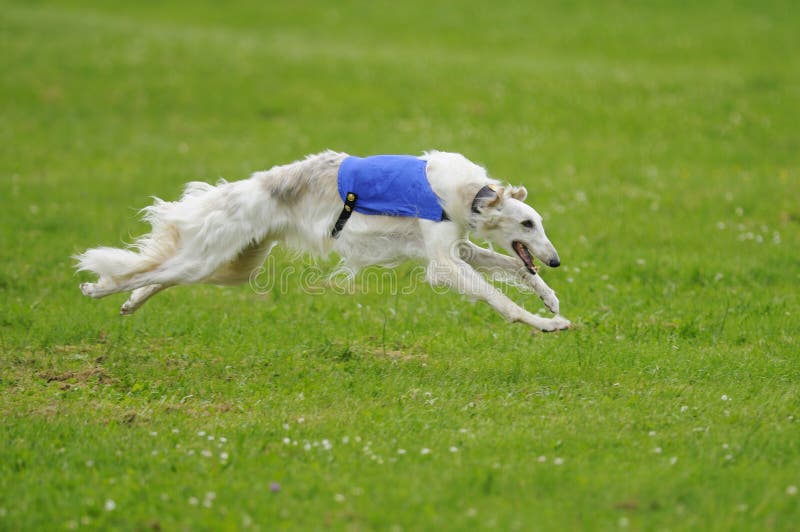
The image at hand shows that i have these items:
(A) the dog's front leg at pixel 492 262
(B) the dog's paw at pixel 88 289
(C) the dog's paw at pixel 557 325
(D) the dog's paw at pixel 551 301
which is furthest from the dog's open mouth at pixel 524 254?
(B) the dog's paw at pixel 88 289

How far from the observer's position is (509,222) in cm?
739

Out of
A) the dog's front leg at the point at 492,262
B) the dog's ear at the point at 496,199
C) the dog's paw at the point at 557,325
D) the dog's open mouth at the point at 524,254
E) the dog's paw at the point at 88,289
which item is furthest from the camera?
the dog's paw at the point at 88,289

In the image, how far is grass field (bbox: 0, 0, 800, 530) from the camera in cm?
553

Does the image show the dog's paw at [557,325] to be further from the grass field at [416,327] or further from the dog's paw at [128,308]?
the dog's paw at [128,308]

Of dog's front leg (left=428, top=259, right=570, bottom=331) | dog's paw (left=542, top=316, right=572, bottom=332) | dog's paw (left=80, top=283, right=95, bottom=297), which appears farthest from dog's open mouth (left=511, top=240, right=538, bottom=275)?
dog's paw (left=80, top=283, right=95, bottom=297)

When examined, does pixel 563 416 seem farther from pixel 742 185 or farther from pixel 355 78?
pixel 355 78

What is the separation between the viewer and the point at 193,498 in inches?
213

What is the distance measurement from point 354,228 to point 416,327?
5.14 ft

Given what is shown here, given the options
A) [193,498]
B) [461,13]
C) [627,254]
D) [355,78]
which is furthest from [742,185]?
[461,13]

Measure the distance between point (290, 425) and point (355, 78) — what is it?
47.6ft

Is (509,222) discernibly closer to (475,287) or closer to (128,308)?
(475,287)

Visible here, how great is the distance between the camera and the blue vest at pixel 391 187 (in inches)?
293

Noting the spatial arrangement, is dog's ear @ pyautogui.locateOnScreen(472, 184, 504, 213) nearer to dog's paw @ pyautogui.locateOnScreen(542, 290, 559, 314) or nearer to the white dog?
the white dog

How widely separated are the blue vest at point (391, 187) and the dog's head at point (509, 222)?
33 cm
